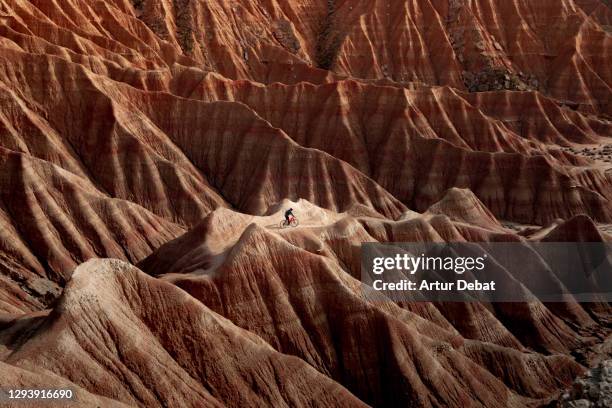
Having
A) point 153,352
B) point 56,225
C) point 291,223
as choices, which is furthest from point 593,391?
point 56,225

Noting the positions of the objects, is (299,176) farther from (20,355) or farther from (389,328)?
(20,355)

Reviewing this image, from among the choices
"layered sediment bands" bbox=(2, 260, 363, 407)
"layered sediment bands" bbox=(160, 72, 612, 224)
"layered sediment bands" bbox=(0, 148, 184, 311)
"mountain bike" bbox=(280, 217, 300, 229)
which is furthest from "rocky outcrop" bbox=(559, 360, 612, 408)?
"layered sediment bands" bbox=(160, 72, 612, 224)

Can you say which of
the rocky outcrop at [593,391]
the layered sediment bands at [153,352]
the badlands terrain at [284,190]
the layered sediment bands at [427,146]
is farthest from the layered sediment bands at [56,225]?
the rocky outcrop at [593,391]

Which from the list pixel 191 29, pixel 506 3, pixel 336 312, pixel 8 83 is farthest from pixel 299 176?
pixel 506 3

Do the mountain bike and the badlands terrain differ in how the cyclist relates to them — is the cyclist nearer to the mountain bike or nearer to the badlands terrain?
the mountain bike

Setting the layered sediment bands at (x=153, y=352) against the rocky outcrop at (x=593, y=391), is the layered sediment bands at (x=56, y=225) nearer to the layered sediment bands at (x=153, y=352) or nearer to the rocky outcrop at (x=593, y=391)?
the layered sediment bands at (x=153, y=352)
